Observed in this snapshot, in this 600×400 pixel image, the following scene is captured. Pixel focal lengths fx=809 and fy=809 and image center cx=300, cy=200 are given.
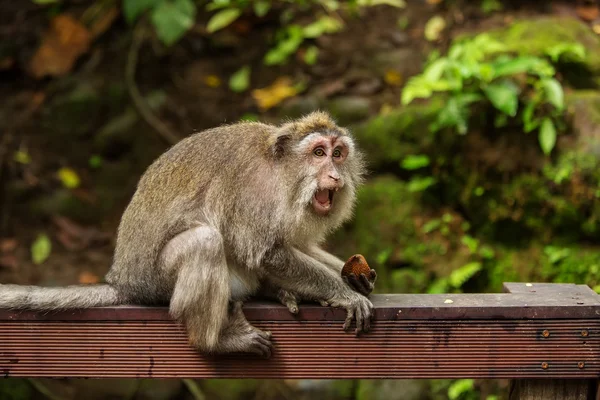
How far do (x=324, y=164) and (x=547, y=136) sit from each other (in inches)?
125

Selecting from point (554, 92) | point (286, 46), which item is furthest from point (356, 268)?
point (286, 46)

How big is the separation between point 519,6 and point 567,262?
11.1ft

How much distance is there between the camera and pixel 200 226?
4199 mm

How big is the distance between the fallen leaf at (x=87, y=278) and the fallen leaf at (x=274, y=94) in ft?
8.24

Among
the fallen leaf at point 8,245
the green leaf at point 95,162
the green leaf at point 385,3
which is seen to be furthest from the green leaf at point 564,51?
the fallen leaf at point 8,245

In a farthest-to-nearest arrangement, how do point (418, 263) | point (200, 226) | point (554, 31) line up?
point (554, 31) → point (418, 263) → point (200, 226)

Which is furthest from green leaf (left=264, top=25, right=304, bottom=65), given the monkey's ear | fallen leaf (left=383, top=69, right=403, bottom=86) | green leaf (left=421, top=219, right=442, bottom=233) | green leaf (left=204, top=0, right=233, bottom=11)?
the monkey's ear

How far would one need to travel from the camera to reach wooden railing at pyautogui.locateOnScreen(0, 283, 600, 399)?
3779 millimetres

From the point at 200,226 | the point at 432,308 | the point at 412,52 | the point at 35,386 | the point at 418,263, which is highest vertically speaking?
the point at 200,226

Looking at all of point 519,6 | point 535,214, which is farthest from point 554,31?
point 535,214

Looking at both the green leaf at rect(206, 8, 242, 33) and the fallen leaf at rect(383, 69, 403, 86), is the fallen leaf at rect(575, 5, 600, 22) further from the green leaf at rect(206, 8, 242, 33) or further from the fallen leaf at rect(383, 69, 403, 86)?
the green leaf at rect(206, 8, 242, 33)

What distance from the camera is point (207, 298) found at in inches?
157

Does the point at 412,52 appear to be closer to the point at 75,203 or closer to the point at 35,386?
the point at 75,203

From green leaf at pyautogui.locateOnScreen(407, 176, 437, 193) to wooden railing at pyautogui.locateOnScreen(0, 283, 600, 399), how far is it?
135 inches
